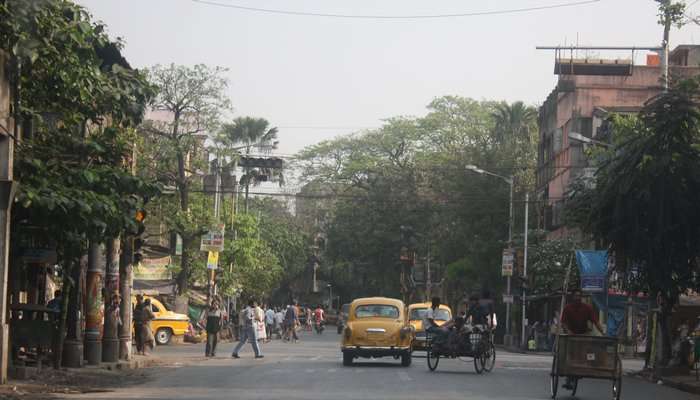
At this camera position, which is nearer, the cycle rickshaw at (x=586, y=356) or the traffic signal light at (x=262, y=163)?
the cycle rickshaw at (x=586, y=356)

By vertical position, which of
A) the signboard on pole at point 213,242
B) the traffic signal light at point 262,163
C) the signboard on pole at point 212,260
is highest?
the traffic signal light at point 262,163

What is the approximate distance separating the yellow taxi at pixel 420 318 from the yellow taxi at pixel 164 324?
13.5m

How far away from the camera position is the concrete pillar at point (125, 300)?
32750mm

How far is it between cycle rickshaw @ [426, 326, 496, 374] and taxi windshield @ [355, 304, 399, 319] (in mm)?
3544

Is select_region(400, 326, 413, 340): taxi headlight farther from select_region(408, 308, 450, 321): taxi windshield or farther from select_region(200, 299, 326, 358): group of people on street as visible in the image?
select_region(408, 308, 450, 321): taxi windshield

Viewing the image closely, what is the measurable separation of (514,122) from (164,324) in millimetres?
38409

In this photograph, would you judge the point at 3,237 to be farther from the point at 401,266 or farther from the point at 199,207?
the point at 401,266

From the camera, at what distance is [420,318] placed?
41.8 m

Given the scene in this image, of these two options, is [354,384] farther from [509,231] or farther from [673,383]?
[509,231]

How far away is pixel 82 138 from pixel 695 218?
607 inches

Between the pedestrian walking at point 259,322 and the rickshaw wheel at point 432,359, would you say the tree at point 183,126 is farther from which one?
the rickshaw wheel at point 432,359

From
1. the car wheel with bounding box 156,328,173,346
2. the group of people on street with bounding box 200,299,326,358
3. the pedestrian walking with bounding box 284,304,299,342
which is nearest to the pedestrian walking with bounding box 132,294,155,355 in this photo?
the group of people on street with bounding box 200,299,326,358

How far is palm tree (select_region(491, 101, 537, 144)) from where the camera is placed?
82312 mm

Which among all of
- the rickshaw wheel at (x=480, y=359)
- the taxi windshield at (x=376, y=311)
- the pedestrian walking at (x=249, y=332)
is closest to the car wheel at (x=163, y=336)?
the pedestrian walking at (x=249, y=332)
